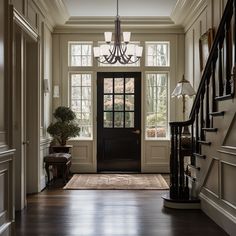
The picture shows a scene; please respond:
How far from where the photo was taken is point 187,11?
24.1 feet

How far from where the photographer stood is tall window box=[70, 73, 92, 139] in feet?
28.4

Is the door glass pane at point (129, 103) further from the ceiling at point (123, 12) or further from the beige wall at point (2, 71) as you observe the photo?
the beige wall at point (2, 71)

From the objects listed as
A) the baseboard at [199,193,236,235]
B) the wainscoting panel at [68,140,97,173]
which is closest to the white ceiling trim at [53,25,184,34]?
the wainscoting panel at [68,140,97,173]

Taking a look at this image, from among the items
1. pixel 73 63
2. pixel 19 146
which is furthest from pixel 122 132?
pixel 19 146

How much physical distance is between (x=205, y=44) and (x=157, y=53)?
7.78ft

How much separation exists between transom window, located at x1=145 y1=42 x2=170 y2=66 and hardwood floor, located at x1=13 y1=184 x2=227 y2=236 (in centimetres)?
351

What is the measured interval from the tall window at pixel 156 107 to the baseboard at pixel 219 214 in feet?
12.2

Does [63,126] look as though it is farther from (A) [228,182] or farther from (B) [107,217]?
(A) [228,182]

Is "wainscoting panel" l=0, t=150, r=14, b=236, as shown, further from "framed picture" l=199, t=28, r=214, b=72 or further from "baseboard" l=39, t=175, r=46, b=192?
"framed picture" l=199, t=28, r=214, b=72

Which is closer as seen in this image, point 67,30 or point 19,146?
point 19,146

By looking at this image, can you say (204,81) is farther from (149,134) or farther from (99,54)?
(149,134)

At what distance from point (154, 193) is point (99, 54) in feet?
7.76

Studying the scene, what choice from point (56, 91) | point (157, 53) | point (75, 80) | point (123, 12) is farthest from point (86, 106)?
point (123, 12)

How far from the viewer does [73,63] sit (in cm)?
867
